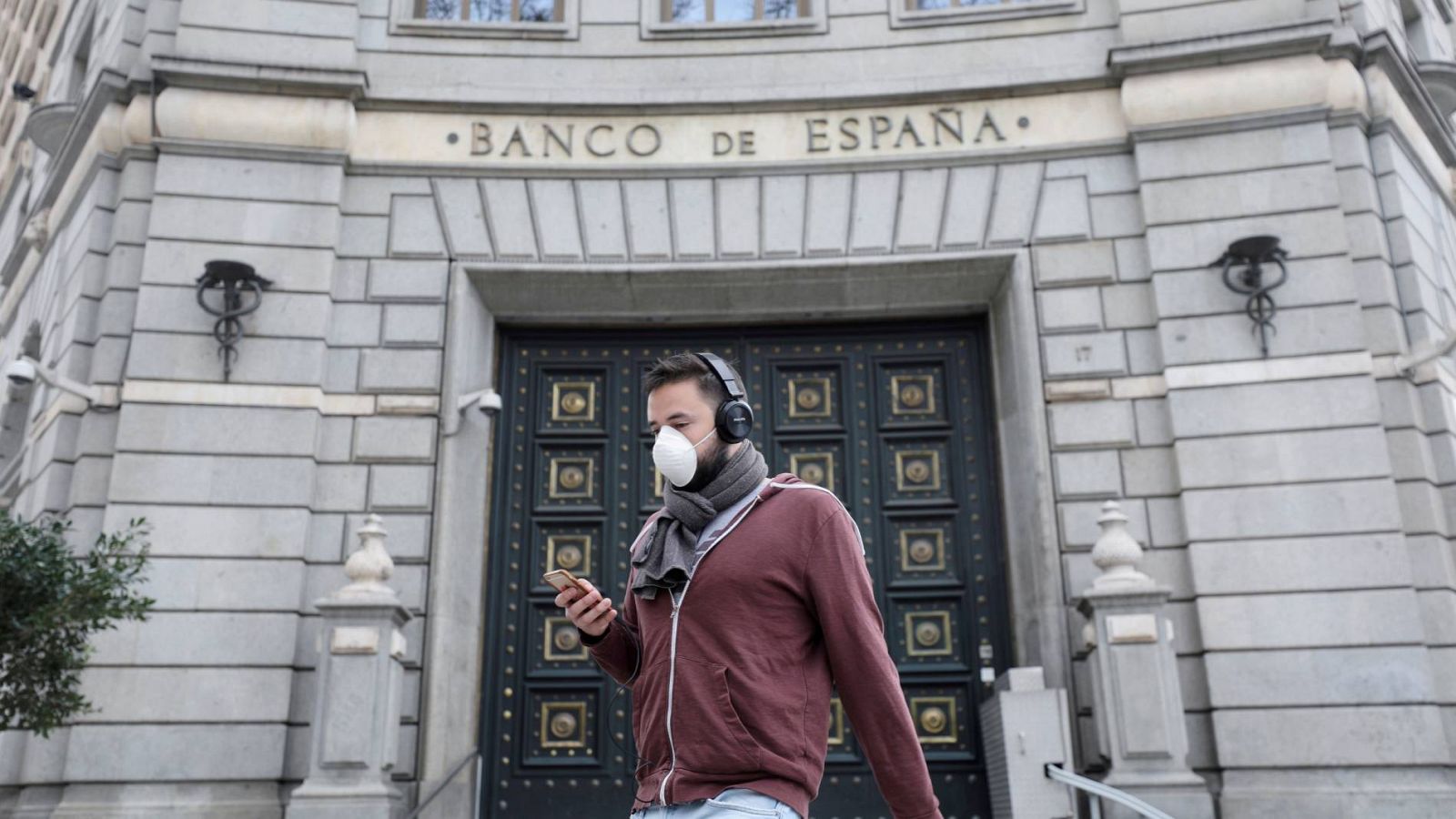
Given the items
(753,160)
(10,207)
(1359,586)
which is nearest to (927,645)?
(1359,586)

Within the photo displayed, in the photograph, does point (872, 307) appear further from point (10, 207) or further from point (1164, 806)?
point (10, 207)

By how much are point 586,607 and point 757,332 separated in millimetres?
9624

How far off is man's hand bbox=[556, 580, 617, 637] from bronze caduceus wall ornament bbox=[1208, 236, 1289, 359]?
923 cm

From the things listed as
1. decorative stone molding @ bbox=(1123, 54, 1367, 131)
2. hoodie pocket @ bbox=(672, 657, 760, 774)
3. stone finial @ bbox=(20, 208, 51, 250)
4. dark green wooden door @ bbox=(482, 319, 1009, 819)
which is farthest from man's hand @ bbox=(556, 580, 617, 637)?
stone finial @ bbox=(20, 208, 51, 250)

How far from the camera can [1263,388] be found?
1109cm

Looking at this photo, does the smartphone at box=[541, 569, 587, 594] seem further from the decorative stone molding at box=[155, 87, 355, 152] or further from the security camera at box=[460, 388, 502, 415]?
the decorative stone molding at box=[155, 87, 355, 152]

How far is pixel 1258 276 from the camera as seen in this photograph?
11.3m

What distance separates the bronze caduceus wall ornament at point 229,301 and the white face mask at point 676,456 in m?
9.07

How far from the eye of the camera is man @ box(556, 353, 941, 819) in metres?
3.15

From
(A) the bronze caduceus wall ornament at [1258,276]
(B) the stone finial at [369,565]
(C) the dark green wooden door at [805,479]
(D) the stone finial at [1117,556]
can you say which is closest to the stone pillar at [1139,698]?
(D) the stone finial at [1117,556]

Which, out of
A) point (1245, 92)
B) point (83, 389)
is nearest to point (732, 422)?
point (83, 389)

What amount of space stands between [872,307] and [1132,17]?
377 cm

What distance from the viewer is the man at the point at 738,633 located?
3.15 meters

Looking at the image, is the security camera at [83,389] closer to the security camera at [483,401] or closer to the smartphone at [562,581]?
the security camera at [483,401]
